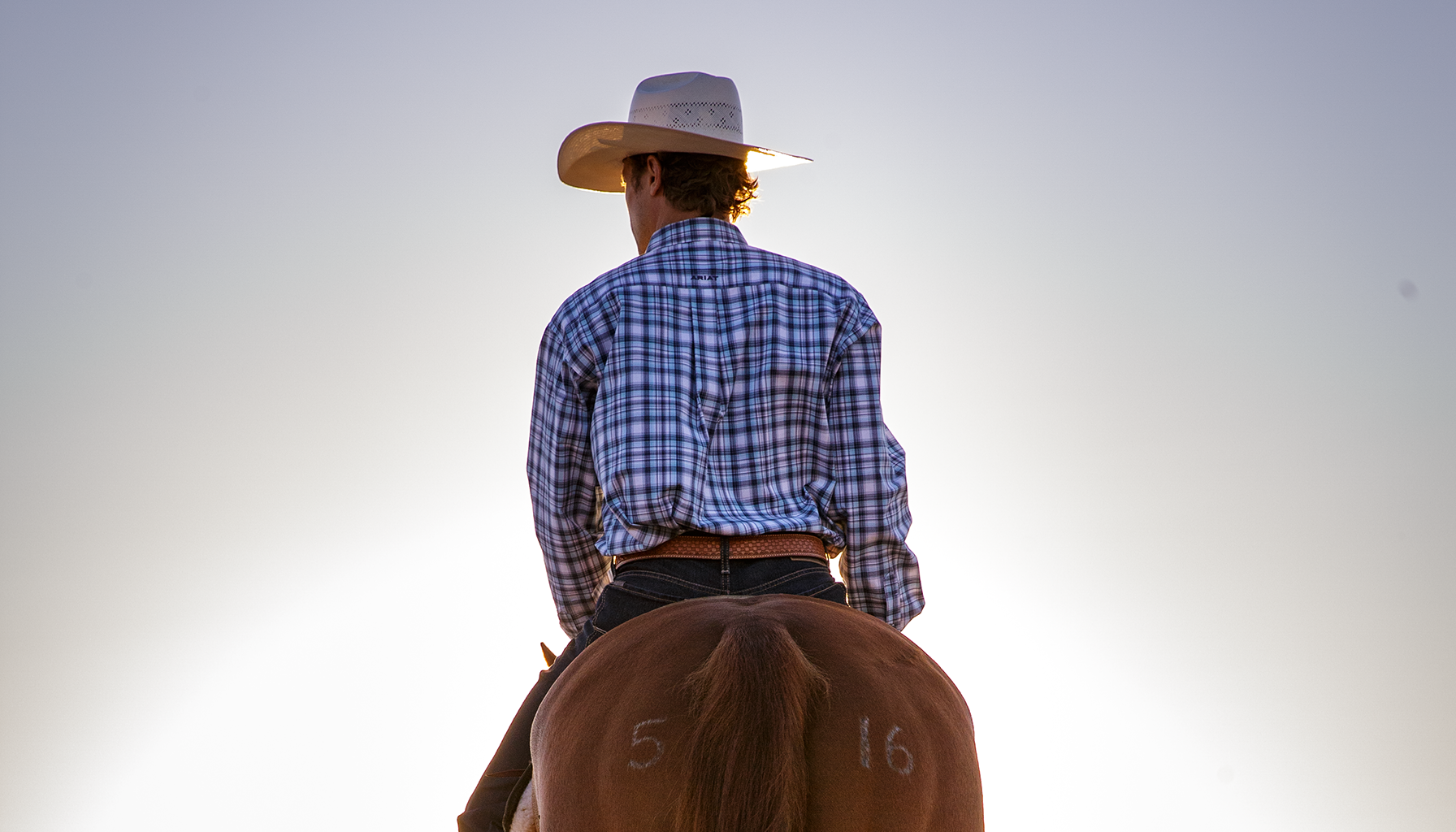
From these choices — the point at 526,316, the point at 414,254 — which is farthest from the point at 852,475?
the point at 414,254

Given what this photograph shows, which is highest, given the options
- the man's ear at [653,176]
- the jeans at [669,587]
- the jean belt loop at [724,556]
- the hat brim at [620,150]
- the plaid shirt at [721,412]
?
the hat brim at [620,150]

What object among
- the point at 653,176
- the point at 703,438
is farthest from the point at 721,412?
the point at 653,176

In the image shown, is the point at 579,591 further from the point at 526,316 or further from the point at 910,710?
the point at 526,316

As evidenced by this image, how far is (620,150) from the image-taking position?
2092 millimetres

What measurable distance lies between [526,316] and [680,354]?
342 centimetres

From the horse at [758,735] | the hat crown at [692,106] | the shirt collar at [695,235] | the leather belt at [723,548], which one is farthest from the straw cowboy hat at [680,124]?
the horse at [758,735]

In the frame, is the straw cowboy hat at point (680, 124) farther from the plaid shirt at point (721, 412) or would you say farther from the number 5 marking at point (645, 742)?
the number 5 marking at point (645, 742)

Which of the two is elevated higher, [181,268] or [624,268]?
[181,268]

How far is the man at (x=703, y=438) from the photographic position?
160 cm

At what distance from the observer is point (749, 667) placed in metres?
1.10

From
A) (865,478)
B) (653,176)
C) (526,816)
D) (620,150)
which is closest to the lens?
(526,816)

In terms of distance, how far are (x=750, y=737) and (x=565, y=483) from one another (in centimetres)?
84

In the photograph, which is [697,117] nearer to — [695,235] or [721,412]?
[695,235]

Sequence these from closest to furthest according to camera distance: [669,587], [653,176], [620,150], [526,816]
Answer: [526,816], [669,587], [653,176], [620,150]
